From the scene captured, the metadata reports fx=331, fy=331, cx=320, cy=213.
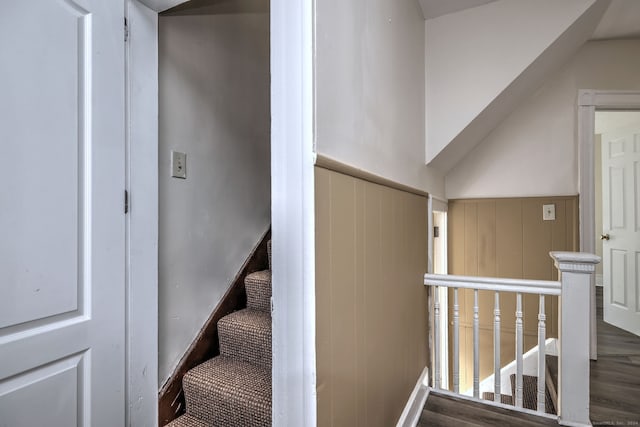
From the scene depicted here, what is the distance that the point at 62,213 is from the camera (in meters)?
0.93

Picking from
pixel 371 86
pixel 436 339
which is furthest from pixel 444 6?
pixel 436 339

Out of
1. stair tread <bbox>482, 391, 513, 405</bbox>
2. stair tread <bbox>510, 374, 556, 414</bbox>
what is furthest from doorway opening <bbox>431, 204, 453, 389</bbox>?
stair tread <bbox>510, 374, 556, 414</bbox>

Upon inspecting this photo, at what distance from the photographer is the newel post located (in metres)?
1.54

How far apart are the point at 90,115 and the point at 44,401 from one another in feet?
2.65

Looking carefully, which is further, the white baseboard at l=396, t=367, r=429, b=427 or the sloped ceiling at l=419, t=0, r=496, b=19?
the sloped ceiling at l=419, t=0, r=496, b=19

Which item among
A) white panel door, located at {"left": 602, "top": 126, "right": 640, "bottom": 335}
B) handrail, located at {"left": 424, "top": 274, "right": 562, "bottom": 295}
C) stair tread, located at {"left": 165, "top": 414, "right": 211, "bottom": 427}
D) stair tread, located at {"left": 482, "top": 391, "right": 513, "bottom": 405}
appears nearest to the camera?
stair tread, located at {"left": 165, "top": 414, "right": 211, "bottom": 427}

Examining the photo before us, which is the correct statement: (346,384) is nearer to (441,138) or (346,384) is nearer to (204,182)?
(204,182)

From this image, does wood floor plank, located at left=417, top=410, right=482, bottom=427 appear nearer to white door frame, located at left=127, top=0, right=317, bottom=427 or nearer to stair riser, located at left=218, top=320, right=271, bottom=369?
stair riser, located at left=218, top=320, right=271, bottom=369

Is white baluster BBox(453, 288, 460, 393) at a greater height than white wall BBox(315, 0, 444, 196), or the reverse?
white wall BBox(315, 0, 444, 196)

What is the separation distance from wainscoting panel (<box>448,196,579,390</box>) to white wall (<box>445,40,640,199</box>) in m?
0.13

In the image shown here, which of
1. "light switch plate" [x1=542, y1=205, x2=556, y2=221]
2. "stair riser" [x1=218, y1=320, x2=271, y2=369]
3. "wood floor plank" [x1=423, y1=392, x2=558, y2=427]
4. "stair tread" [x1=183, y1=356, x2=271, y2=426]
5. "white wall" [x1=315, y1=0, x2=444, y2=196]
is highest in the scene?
"white wall" [x1=315, y1=0, x2=444, y2=196]

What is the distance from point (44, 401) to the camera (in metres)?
0.88

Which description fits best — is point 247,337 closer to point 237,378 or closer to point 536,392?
point 237,378

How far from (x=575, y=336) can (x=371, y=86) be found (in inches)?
59.1
